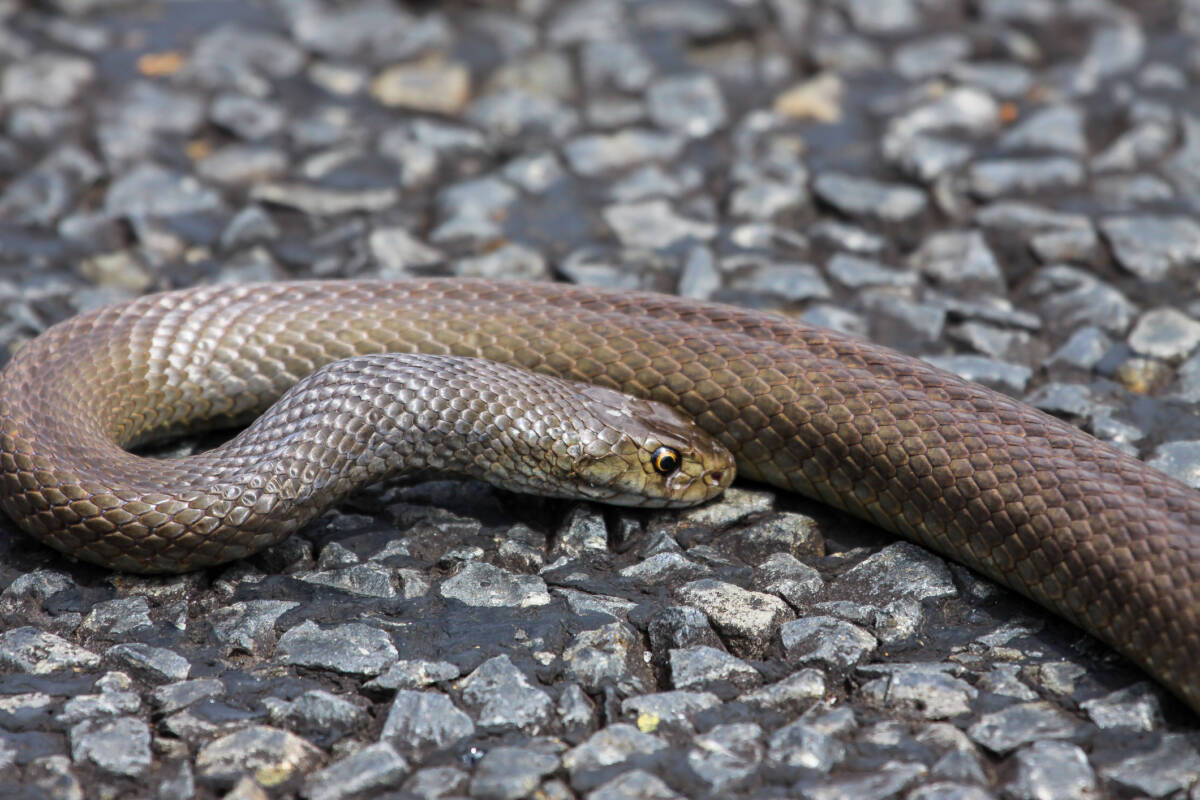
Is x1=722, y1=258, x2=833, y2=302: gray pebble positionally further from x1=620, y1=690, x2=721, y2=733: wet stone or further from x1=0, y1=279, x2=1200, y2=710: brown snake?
x1=620, y1=690, x2=721, y2=733: wet stone

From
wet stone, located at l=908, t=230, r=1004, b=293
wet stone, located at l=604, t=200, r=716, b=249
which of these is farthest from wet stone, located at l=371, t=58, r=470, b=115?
wet stone, located at l=908, t=230, r=1004, b=293

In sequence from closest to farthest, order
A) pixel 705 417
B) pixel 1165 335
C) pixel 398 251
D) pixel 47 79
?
pixel 705 417, pixel 1165 335, pixel 398 251, pixel 47 79

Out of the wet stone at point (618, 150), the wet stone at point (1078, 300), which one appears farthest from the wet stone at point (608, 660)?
the wet stone at point (618, 150)

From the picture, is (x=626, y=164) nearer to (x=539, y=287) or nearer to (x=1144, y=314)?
(x=539, y=287)

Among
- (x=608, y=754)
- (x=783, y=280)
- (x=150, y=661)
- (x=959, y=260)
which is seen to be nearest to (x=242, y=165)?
(x=783, y=280)

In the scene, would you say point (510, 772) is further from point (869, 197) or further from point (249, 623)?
point (869, 197)

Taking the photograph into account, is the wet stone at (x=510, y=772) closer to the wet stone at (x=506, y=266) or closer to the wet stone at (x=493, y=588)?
the wet stone at (x=493, y=588)
